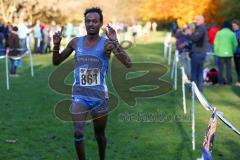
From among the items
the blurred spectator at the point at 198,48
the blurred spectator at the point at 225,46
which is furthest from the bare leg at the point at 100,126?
the blurred spectator at the point at 225,46

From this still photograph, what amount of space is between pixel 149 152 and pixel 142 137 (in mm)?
1093

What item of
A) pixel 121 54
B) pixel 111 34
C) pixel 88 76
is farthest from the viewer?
pixel 88 76

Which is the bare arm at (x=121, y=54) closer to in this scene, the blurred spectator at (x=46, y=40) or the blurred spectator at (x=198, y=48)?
the blurred spectator at (x=198, y=48)

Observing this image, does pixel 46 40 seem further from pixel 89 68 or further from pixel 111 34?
pixel 111 34

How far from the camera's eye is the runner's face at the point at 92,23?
6473 mm

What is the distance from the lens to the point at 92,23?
6496 millimetres

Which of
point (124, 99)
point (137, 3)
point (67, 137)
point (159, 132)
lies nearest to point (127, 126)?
point (159, 132)

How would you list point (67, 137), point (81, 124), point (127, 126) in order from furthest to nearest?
point (127, 126), point (67, 137), point (81, 124)

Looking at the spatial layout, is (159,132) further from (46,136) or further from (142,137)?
(46,136)

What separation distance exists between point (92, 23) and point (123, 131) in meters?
3.47

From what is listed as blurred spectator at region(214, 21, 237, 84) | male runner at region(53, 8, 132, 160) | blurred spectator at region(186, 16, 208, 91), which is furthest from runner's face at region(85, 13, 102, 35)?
blurred spectator at region(214, 21, 237, 84)

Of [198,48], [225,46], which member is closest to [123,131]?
[198,48]

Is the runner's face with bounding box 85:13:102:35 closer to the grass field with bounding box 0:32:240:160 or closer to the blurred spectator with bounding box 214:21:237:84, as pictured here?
the grass field with bounding box 0:32:240:160

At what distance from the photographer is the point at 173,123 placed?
408 inches
